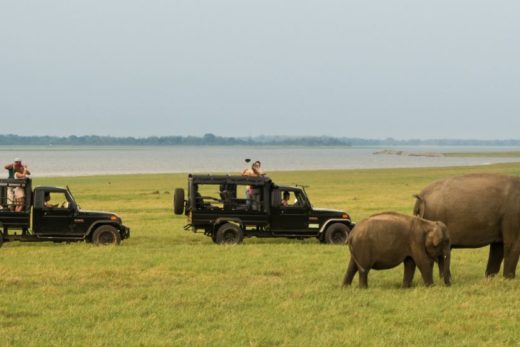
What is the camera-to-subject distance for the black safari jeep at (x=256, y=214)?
72.5ft

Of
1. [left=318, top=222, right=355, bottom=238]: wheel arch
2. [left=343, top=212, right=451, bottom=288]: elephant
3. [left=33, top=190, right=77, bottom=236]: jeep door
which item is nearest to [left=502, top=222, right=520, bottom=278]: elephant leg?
[left=343, top=212, right=451, bottom=288]: elephant

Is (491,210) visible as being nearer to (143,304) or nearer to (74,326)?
(143,304)

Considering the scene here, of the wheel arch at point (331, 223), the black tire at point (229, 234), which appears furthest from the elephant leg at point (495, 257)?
the black tire at point (229, 234)

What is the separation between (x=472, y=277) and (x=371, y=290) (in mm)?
3024

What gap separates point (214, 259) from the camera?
60.7 ft

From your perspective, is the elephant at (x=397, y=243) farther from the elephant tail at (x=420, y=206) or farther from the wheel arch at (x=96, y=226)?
the wheel arch at (x=96, y=226)

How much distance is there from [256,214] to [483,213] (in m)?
8.83

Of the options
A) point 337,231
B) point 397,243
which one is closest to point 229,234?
point 337,231

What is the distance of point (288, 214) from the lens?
22.5m

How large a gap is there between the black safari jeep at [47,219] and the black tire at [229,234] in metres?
2.72

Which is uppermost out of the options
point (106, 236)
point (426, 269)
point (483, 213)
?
point (483, 213)

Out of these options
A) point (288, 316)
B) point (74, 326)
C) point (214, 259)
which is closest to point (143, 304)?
point (74, 326)

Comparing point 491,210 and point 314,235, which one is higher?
point 491,210

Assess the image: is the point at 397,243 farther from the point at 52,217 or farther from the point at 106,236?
the point at 52,217
